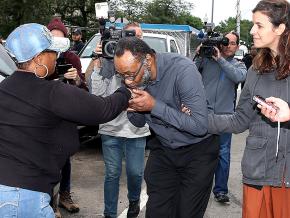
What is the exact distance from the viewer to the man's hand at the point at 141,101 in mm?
3027

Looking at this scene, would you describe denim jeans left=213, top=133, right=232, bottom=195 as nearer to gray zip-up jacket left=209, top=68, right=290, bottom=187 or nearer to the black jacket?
gray zip-up jacket left=209, top=68, right=290, bottom=187

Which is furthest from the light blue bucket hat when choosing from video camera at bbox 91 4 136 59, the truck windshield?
the truck windshield

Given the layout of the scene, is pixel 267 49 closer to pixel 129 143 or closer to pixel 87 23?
pixel 129 143

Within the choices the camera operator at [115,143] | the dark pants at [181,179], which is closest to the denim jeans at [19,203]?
the dark pants at [181,179]

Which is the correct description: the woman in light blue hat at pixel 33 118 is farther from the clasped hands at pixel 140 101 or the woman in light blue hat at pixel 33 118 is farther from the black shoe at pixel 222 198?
the black shoe at pixel 222 198

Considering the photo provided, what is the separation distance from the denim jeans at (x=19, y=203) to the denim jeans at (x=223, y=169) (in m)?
3.44

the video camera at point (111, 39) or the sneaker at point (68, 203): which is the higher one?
the video camera at point (111, 39)

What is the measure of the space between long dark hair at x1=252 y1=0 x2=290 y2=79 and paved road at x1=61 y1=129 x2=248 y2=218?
8.86ft

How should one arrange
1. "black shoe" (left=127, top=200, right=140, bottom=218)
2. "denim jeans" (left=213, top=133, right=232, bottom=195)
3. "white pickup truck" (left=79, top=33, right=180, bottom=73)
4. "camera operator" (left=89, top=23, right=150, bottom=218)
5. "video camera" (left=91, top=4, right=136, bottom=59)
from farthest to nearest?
"white pickup truck" (left=79, top=33, right=180, bottom=73), "denim jeans" (left=213, top=133, right=232, bottom=195), "black shoe" (left=127, top=200, right=140, bottom=218), "camera operator" (left=89, top=23, right=150, bottom=218), "video camera" (left=91, top=4, right=136, bottom=59)

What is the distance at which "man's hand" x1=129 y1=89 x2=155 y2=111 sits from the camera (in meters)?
3.03

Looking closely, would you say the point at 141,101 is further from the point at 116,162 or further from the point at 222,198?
the point at 222,198

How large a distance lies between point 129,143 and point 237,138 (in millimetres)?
5314

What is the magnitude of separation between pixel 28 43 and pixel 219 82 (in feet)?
11.0

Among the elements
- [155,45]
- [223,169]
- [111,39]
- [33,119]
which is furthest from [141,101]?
[155,45]
